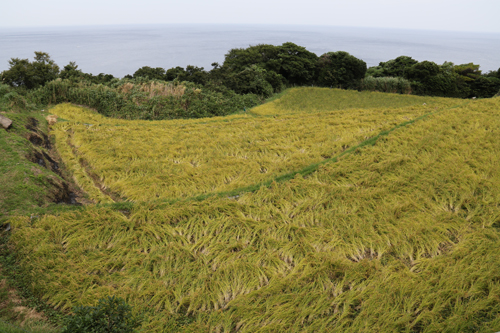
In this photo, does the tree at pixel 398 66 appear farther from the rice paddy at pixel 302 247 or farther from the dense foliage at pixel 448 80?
the rice paddy at pixel 302 247

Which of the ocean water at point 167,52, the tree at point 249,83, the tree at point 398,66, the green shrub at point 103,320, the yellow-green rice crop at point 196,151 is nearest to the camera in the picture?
the green shrub at point 103,320

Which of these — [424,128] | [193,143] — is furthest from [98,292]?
[424,128]

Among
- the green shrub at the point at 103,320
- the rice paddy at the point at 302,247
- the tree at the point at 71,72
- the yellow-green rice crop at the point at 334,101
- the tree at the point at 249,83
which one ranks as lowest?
the rice paddy at the point at 302,247

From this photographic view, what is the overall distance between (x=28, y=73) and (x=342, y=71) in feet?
62.9

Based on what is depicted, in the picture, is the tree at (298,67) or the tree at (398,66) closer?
the tree at (298,67)

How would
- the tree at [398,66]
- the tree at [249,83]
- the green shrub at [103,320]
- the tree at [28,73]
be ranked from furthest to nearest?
the tree at [398,66] < the tree at [249,83] < the tree at [28,73] < the green shrub at [103,320]

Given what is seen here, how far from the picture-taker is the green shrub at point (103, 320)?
7.98 ft

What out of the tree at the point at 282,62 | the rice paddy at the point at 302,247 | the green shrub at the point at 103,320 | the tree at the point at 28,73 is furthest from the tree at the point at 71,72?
the green shrub at the point at 103,320

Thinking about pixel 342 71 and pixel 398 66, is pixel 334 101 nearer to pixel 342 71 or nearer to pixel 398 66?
pixel 342 71

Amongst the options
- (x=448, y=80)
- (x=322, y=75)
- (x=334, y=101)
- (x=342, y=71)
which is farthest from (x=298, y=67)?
(x=448, y=80)

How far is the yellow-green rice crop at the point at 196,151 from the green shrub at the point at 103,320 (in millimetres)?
2865

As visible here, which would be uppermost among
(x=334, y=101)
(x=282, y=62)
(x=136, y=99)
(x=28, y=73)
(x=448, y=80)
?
(x=282, y=62)

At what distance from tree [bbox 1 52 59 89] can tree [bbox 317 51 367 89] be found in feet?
57.1

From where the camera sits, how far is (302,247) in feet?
13.2
